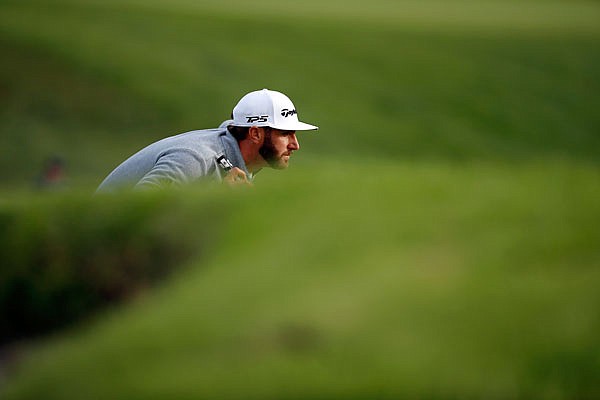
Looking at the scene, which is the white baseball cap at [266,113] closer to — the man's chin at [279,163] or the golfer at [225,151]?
the golfer at [225,151]

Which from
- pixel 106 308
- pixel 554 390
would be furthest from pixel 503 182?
pixel 106 308

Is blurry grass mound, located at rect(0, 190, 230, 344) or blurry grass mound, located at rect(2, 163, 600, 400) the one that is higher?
blurry grass mound, located at rect(0, 190, 230, 344)

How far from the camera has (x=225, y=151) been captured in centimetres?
1002

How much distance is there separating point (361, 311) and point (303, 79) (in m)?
38.1

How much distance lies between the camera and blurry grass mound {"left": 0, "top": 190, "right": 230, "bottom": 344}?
223 inches

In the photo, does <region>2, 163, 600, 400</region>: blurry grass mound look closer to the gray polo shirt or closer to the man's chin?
the gray polo shirt

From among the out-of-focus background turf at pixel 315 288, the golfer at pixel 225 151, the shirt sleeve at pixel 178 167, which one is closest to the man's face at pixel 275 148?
the golfer at pixel 225 151

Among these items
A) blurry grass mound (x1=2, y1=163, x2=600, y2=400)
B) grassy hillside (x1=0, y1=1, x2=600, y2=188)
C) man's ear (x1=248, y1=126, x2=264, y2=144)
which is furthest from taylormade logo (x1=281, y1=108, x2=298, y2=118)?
grassy hillside (x1=0, y1=1, x2=600, y2=188)

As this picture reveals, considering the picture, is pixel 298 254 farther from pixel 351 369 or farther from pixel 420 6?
pixel 420 6

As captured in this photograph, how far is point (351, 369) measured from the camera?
4.95 metres

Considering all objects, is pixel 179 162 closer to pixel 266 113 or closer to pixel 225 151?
pixel 225 151

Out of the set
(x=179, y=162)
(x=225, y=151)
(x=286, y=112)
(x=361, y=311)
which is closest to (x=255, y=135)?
(x=286, y=112)

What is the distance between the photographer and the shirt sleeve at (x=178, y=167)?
8.79 meters

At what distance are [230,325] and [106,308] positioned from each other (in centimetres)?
78
